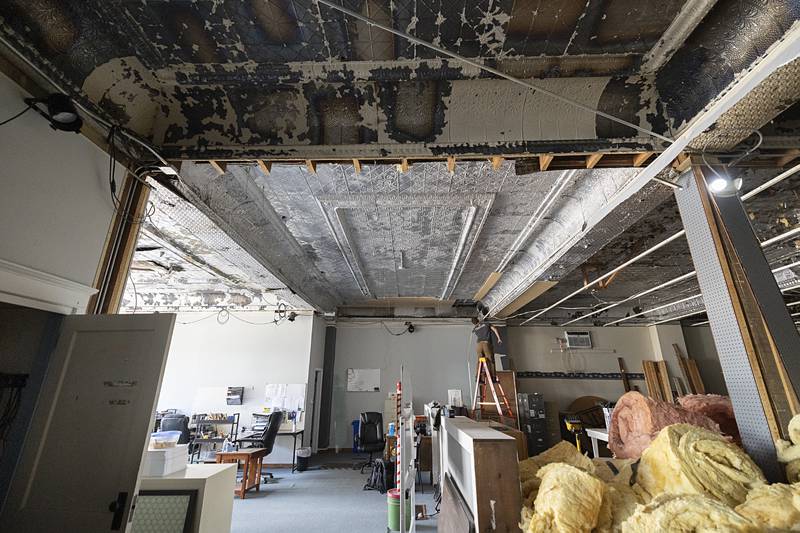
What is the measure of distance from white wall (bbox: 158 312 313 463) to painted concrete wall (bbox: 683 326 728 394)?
8998 mm

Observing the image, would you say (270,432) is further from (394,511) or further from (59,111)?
(59,111)

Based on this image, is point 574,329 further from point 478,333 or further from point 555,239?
point 555,239

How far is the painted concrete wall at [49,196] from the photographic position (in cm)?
145

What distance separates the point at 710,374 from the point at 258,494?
9764 millimetres

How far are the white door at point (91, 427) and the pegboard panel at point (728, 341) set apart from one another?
8.90 feet

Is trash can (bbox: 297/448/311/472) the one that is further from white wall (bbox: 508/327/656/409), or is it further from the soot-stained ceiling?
the soot-stained ceiling

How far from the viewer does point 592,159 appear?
207cm

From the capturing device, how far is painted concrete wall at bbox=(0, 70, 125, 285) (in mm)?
1453

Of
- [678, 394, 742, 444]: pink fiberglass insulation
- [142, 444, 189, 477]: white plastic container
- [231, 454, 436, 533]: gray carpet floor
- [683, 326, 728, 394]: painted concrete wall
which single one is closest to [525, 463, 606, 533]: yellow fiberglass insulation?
[678, 394, 742, 444]: pink fiberglass insulation

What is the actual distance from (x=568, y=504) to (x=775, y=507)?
1.90 ft

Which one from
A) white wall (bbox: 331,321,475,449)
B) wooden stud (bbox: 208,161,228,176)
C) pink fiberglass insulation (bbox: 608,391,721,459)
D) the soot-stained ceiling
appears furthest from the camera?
white wall (bbox: 331,321,475,449)

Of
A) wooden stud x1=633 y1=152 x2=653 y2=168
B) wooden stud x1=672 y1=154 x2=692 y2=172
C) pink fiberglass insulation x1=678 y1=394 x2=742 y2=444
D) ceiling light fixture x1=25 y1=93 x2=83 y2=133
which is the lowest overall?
pink fiberglass insulation x1=678 y1=394 x2=742 y2=444

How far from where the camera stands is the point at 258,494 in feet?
15.3

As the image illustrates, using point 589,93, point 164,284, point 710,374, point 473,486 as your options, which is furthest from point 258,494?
point 710,374
